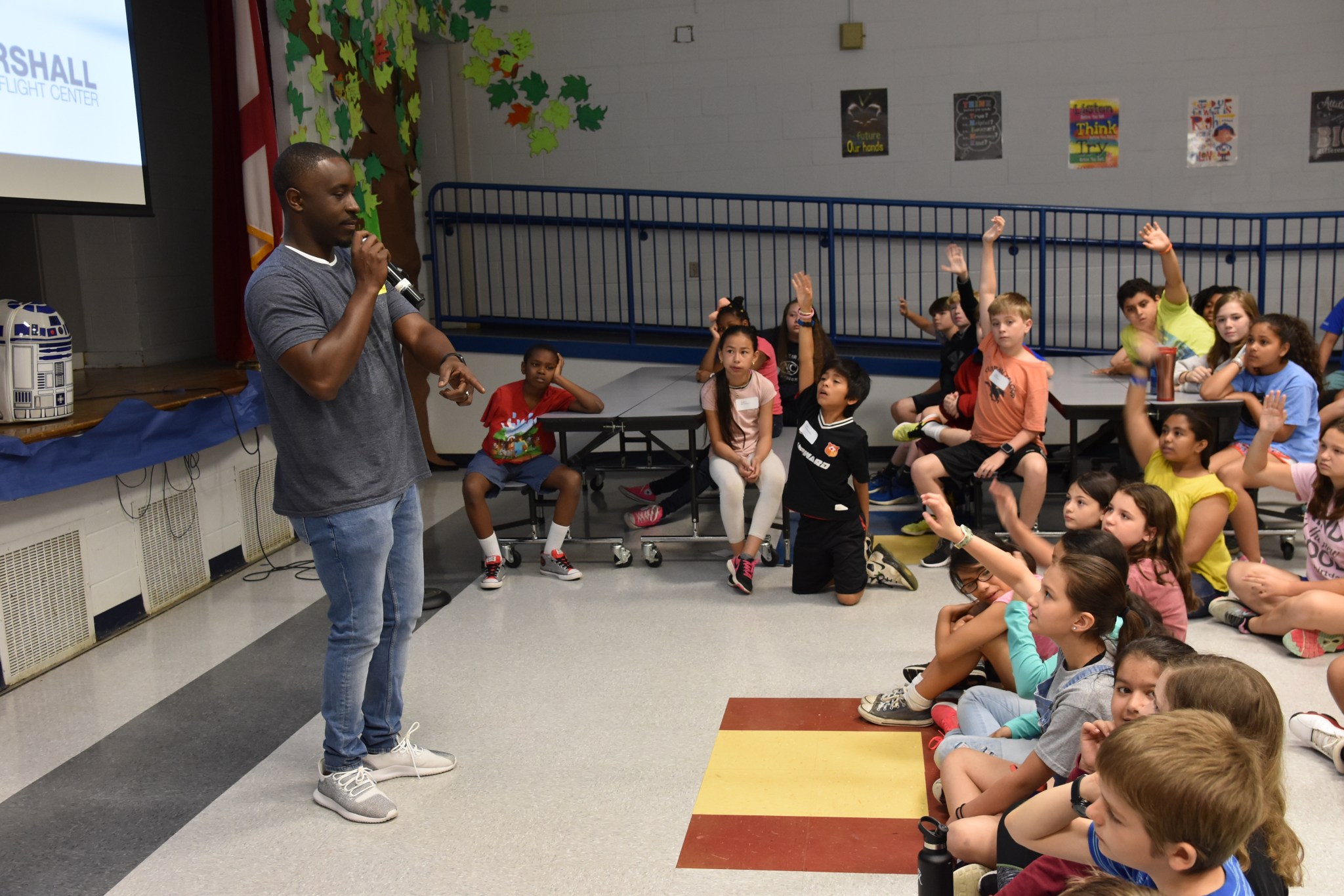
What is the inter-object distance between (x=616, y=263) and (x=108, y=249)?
328cm

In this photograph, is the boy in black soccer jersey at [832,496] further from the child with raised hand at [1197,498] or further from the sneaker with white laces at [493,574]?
the sneaker with white laces at [493,574]

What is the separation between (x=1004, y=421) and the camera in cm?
474

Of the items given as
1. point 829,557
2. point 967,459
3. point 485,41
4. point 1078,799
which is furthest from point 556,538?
point 485,41

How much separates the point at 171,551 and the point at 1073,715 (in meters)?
3.72

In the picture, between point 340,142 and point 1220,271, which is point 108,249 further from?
point 1220,271

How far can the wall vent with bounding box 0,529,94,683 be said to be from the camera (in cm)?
364

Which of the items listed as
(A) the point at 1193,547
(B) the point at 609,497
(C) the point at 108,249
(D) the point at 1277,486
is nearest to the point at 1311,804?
(A) the point at 1193,547

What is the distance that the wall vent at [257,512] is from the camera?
16.5 ft

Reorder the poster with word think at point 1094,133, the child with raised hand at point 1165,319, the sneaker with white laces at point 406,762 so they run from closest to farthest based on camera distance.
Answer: the sneaker with white laces at point 406,762
the child with raised hand at point 1165,319
the poster with word think at point 1094,133

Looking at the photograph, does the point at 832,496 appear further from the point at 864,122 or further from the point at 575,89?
the point at 575,89

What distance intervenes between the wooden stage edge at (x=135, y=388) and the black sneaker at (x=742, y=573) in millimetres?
2280

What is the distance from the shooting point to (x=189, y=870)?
252cm

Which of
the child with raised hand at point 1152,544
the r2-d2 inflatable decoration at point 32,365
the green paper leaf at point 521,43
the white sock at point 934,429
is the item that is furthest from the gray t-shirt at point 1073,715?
the green paper leaf at point 521,43

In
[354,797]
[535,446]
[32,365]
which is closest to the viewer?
[354,797]
